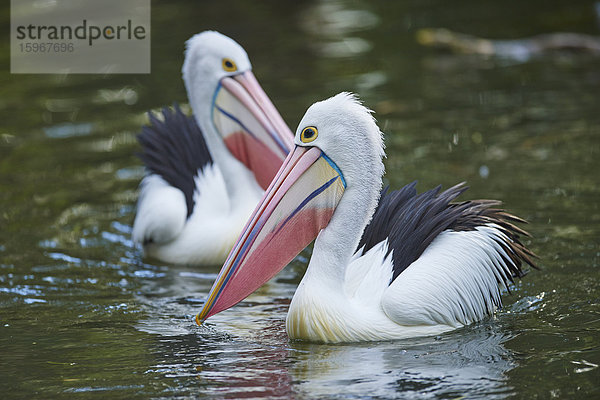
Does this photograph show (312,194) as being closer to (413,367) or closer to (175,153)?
(413,367)

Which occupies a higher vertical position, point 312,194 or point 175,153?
point 175,153

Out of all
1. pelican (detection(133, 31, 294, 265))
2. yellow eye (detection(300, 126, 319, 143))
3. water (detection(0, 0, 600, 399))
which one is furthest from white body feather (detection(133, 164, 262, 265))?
yellow eye (detection(300, 126, 319, 143))

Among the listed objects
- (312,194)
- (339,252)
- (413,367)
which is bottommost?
(413,367)

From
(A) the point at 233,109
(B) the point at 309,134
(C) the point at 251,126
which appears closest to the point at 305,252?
(C) the point at 251,126

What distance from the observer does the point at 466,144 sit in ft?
27.6

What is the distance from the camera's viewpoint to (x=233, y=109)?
668cm

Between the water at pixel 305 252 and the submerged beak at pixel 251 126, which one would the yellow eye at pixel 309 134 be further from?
the submerged beak at pixel 251 126

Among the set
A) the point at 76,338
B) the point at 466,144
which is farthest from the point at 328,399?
the point at 466,144

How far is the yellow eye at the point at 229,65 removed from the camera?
6660 millimetres

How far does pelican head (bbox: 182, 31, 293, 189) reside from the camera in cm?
660

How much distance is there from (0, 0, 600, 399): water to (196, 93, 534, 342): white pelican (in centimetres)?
13

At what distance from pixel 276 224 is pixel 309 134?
1.51 ft

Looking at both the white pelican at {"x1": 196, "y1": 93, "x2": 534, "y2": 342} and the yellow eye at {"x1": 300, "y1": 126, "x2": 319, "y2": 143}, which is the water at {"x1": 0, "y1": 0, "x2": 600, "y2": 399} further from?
the yellow eye at {"x1": 300, "y1": 126, "x2": 319, "y2": 143}

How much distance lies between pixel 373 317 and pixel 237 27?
376 inches
